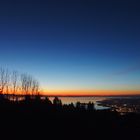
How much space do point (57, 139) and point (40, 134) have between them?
2585 millimetres

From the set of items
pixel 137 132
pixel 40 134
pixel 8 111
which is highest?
pixel 8 111

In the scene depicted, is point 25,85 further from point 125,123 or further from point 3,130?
point 3,130

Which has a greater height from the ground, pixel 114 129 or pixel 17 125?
pixel 17 125

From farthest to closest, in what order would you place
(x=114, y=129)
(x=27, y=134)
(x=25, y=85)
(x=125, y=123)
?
(x=25, y=85)
(x=125, y=123)
(x=114, y=129)
(x=27, y=134)

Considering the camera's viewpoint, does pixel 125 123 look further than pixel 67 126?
Yes

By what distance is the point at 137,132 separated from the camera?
53250mm

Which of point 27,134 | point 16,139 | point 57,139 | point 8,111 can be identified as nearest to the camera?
point 16,139

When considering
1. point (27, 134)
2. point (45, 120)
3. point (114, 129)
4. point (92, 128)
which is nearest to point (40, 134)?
point (27, 134)

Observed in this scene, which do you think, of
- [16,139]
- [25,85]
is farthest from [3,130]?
[25,85]

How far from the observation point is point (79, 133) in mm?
39000

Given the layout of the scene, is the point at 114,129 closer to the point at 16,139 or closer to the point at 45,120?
the point at 45,120

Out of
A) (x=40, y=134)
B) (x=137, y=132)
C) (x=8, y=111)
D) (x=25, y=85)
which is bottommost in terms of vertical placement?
(x=137, y=132)

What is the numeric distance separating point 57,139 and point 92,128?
14479mm

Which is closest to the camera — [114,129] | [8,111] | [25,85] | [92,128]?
[8,111]
